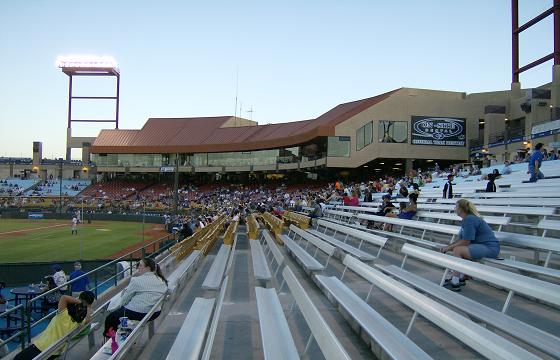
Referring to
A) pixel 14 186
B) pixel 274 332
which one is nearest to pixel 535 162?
pixel 274 332

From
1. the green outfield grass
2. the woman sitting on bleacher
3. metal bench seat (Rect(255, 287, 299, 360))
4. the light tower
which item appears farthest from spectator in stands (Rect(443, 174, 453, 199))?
the light tower

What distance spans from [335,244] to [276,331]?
4831 mm

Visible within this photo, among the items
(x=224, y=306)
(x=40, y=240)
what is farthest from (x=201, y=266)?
(x=40, y=240)

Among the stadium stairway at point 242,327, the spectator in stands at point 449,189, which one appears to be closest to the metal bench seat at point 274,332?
the stadium stairway at point 242,327

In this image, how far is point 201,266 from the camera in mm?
9469

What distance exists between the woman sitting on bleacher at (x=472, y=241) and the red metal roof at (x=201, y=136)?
38.8 metres

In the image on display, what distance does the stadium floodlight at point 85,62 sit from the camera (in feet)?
261

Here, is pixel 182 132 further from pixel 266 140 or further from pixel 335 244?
pixel 335 244

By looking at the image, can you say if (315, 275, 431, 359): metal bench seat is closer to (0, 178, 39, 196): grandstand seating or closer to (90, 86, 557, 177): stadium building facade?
(90, 86, 557, 177): stadium building facade

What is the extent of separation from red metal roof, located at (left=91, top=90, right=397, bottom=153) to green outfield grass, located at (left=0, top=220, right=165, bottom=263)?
19.8 meters

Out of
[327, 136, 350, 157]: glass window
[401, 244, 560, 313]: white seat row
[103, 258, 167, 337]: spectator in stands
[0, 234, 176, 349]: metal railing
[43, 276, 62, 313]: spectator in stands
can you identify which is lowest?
[43, 276, 62, 313]: spectator in stands

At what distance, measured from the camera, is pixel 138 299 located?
16.5 feet

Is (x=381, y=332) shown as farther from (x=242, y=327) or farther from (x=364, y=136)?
(x=364, y=136)

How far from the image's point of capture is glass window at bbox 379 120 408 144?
131 ft
